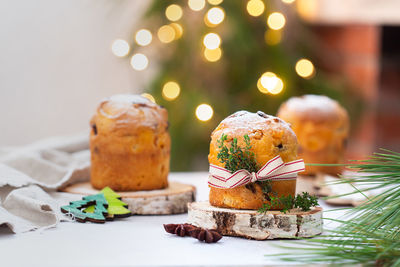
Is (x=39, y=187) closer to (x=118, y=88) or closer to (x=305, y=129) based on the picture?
(x=305, y=129)

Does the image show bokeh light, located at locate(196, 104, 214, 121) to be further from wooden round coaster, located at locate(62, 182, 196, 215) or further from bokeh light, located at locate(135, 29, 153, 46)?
wooden round coaster, located at locate(62, 182, 196, 215)

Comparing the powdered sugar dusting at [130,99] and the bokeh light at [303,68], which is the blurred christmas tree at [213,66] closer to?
the bokeh light at [303,68]

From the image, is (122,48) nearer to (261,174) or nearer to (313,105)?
(313,105)

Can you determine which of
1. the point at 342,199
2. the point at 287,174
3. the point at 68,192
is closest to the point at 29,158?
the point at 68,192

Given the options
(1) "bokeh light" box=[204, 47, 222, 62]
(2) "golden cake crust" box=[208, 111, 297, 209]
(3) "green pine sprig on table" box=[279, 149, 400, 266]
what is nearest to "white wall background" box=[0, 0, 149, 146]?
(1) "bokeh light" box=[204, 47, 222, 62]

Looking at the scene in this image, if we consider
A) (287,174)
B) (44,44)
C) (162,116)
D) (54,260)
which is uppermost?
(44,44)

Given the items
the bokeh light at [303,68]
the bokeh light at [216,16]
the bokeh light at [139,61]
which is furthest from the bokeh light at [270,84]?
the bokeh light at [139,61]
